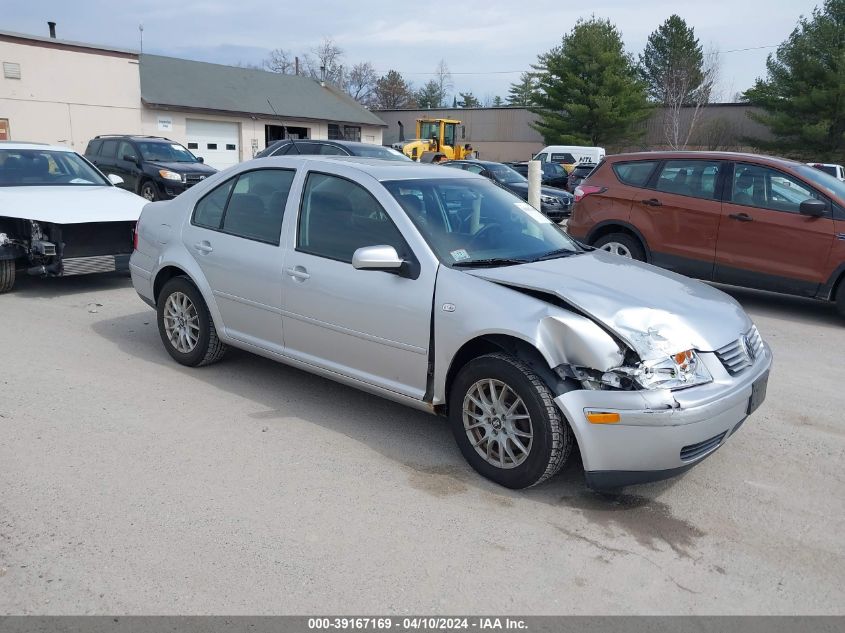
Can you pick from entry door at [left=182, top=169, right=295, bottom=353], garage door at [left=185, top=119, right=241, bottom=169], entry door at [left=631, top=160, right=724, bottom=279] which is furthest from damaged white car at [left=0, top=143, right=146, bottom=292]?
garage door at [left=185, top=119, right=241, bottom=169]

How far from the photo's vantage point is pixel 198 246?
18.4 ft

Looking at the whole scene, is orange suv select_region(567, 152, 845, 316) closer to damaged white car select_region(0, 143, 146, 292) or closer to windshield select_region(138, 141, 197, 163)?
damaged white car select_region(0, 143, 146, 292)

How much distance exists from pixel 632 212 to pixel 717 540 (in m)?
6.19

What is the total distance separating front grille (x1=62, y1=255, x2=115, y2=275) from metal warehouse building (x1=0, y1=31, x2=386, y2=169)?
22.0 meters

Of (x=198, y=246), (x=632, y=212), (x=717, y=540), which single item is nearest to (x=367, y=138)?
(x=632, y=212)

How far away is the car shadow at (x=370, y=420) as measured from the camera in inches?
158

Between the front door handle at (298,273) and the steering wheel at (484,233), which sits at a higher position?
the steering wheel at (484,233)

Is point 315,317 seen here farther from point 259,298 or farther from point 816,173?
point 816,173

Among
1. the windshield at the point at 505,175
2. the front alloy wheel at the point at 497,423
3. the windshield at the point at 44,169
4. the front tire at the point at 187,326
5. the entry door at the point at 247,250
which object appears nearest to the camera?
the front alloy wheel at the point at 497,423

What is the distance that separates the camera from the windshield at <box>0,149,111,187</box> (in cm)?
927

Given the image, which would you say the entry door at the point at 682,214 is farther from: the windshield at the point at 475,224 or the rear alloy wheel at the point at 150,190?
the rear alloy wheel at the point at 150,190

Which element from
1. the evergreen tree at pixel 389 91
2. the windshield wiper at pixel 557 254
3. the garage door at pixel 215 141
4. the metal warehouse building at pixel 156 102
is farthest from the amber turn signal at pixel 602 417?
the evergreen tree at pixel 389 91

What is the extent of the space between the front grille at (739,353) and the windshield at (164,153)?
50.3 ft

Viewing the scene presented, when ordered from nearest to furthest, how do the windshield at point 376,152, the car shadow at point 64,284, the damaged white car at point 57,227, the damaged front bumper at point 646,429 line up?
the damaged front bumper at point 646,429, the damaged white car at point 57,227, the car shadow at point 64,284, the windshield at point 376,152
